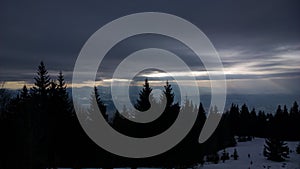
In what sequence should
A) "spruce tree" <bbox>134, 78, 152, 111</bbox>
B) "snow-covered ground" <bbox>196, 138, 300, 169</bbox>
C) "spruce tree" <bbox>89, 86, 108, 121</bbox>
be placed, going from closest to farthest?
"spruce tree" <bbox>134, 78, 152, 111</bbox>
"snow-covered ground" <bbox>196, 138, 300, 169</bbox>
"spruce tree" <bbox>89, 86, 108, 121</bbox>

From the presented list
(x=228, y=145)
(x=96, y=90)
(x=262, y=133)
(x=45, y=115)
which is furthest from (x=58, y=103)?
(x=262, y=133)

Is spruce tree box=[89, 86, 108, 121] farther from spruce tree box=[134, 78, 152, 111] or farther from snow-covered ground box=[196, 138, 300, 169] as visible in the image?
snow-covered ground box=[196, 138, 300, 169]

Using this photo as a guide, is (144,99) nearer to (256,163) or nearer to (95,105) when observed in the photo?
(95,105)

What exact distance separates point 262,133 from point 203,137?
33.8m

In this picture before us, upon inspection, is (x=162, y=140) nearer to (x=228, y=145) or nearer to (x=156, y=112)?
(x=156, y=112)

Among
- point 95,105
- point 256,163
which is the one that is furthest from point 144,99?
point 256,163

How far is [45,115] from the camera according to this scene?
27.8 m

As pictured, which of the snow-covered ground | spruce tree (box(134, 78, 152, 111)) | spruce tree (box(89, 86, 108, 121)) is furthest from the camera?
spruce tree (box(89, 86, 108, 121))

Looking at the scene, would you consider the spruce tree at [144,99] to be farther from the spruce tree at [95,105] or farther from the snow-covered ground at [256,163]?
the snow-covered ground at [256,163]

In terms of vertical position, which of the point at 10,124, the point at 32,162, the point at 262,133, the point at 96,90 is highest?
the point at 96,90

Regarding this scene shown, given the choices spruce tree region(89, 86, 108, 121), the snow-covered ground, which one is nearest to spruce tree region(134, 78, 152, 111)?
spruce tree region(89, 86, 108, 121)

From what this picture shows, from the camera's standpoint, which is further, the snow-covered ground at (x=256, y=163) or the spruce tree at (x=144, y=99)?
the snow-covered ground at (x=256, y=163)

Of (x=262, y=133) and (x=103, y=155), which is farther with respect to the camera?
(x=262, y=133)

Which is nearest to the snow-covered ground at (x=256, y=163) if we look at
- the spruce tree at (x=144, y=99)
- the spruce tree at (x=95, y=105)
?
the spruce tree at (x=144, y=99)
